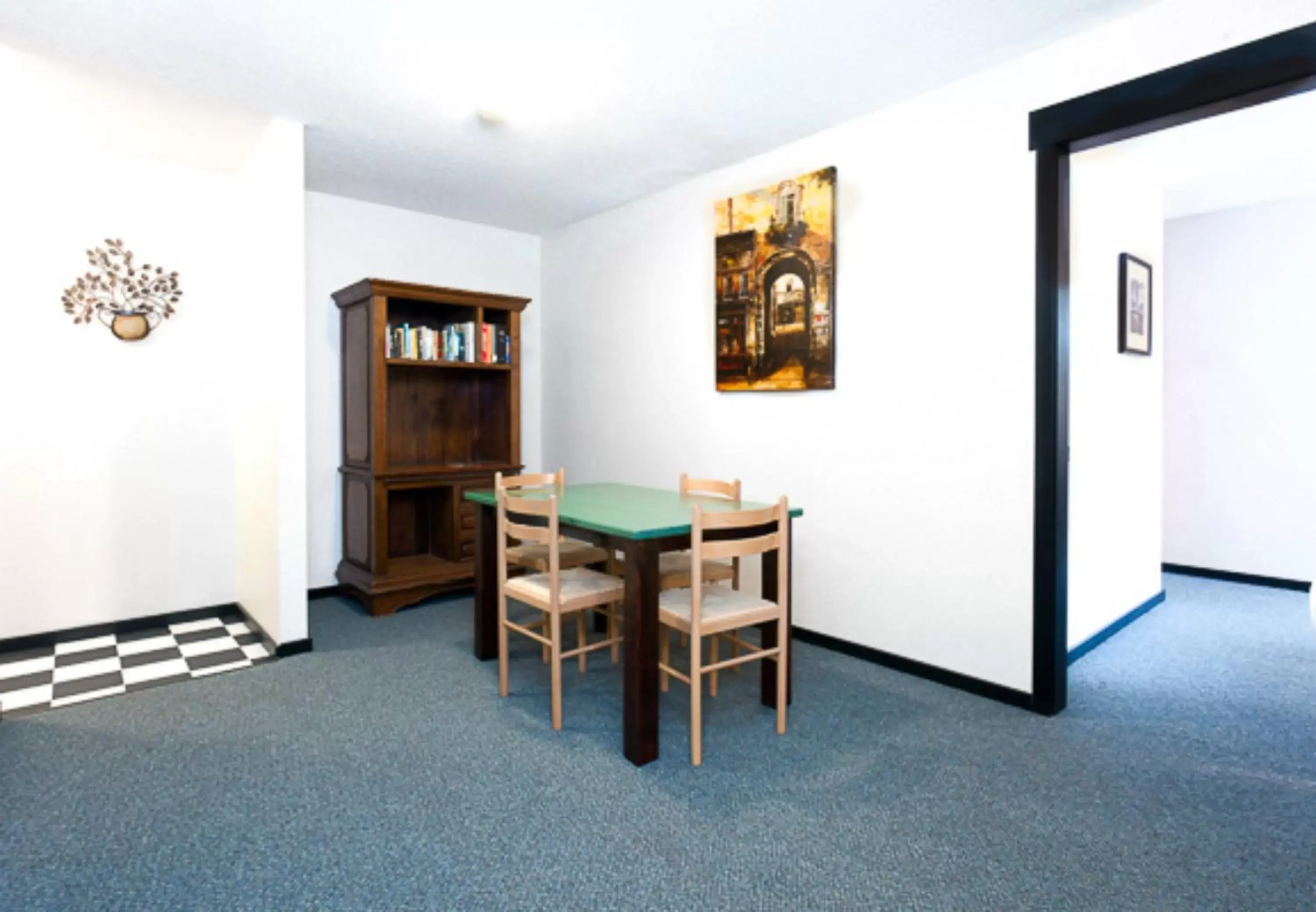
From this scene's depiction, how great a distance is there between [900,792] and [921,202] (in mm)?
2457

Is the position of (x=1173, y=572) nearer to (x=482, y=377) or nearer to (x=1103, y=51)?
(x=1103, y=51)

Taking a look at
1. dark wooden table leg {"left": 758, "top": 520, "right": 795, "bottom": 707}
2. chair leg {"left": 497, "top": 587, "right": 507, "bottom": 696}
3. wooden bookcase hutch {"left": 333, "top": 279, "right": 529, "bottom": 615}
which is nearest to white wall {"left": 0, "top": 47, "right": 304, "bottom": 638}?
wooden bookcase hutch {"left": 333, "top": 279, "right": 529, "bottom": 615}

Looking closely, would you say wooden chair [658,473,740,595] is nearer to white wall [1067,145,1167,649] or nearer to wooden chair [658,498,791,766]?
wooden chair [658,498,791,766]

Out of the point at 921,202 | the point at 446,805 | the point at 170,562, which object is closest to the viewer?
the point at 446,805

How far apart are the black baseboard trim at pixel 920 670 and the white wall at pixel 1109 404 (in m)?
0.77

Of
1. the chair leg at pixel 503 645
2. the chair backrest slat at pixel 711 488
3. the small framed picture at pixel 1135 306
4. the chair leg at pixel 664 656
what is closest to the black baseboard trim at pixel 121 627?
the chair leg at pixel 503 645

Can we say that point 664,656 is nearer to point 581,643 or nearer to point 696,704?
point 581,643

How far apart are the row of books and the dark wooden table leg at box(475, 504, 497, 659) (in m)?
1.48

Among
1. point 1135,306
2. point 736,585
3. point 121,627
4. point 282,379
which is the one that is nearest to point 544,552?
point 736,585

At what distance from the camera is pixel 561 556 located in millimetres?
3373

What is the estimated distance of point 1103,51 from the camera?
102 inches

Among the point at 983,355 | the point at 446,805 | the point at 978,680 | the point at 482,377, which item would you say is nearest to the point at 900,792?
the point at 978,680

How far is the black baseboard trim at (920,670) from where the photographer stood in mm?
2884

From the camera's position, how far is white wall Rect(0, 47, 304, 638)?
3.48m
